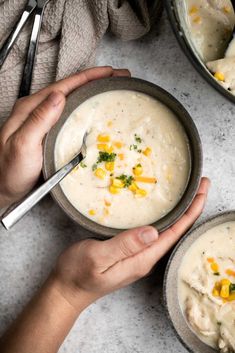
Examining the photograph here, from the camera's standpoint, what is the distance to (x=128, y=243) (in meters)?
1.72

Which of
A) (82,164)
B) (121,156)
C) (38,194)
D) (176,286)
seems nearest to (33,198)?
(38,194)

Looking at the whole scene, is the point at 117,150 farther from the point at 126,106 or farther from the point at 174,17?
the point at 174,17

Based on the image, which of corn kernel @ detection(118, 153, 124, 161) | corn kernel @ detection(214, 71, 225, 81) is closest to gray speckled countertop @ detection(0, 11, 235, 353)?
corn kernel @ detection(214, 71, 225, 81)

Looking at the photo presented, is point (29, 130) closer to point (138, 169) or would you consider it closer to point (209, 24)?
point (138, 169)

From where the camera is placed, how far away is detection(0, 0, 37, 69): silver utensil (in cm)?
185

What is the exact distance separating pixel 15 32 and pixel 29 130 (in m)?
0.33

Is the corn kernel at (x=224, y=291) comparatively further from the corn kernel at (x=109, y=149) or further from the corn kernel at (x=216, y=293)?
the corn kernel at (x=109, y=149)

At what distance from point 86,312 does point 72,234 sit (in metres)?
0.25

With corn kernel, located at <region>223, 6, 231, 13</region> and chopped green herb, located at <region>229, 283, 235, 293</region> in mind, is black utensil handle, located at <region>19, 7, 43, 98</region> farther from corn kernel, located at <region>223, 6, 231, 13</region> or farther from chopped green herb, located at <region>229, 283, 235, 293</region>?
chopped green herb, located at <region>229, 283, 235, 293</region>

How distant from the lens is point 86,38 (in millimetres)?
1878

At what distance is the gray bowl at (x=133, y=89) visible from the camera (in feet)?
5.82

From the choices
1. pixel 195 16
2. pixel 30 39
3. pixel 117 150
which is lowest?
pixel 117 150

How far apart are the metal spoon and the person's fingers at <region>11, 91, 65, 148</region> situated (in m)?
0.11

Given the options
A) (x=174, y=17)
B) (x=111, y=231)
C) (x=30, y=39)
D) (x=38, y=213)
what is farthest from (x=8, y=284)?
(x=174, y=17)
